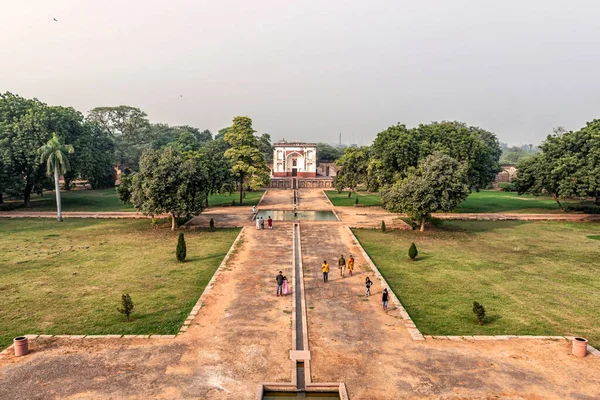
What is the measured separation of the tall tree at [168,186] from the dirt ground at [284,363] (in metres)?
16.9

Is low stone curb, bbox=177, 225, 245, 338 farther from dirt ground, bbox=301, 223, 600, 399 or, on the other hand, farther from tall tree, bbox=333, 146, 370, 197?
tall tree, bbox=333, 146, 370, 197

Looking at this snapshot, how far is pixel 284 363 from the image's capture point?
1314 centimetres

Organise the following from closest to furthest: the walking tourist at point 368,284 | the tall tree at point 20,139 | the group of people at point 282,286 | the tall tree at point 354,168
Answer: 1. the walking tourist at point 368,284
2. the group of people at point 282,286
3. the tall tree at point 20,139
4. the tall tree at point 354,168

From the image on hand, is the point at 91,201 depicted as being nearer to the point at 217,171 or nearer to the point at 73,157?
the point at 73,157

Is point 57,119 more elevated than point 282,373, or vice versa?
point 57,119

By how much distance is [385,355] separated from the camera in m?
13.7

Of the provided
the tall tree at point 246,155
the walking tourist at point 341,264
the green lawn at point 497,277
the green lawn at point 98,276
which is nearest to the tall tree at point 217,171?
the tall tree at point 246,155

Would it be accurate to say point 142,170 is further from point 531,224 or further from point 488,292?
point 531,224

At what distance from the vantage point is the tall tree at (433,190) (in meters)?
33.1

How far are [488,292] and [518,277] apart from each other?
13.1 ft

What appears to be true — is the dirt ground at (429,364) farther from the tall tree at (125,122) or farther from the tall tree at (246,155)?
the tall tree at (125,122)

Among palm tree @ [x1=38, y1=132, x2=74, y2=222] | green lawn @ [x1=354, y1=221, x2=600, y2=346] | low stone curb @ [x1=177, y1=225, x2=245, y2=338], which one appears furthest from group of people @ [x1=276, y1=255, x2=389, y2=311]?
palm tree @ [x1=38, y1=132, x2=74, y2=222]

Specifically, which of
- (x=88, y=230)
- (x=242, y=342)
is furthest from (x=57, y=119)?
(x=242, y=342)

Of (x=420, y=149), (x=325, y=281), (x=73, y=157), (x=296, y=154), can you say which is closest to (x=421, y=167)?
(x=420, y=149)
